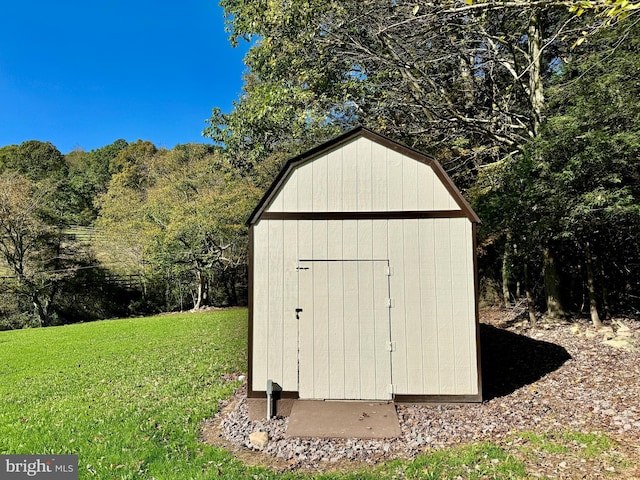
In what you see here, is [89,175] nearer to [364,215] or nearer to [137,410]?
[137,410]

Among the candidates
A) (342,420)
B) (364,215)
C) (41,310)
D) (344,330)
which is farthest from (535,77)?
(41,310)

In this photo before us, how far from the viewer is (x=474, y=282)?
505 cm

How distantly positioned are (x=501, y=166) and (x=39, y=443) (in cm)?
936

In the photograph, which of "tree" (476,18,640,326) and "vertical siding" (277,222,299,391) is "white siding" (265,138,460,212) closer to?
"vertical siding" (277,222,299,391)

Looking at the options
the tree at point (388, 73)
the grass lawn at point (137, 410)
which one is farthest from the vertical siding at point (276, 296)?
the tree at point (388, 73)

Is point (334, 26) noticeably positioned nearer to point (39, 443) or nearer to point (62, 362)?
point (39, 443)

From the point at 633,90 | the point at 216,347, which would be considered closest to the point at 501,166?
the point at 633,90

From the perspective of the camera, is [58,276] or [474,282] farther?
[58,276]

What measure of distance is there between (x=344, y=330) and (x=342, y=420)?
3.71 feet

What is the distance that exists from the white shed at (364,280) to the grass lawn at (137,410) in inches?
49.1

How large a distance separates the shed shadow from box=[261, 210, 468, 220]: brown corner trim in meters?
2.64

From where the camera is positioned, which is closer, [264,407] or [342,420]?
[342,420]

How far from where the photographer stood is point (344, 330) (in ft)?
16.9

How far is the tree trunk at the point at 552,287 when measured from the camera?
8.72 metres
